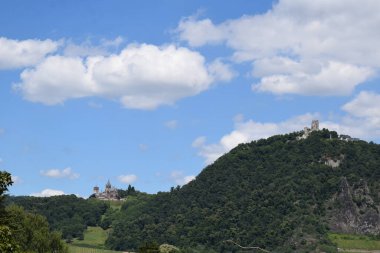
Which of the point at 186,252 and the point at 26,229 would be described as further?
the point at 186,252

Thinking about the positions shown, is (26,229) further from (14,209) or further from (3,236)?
(3,236)

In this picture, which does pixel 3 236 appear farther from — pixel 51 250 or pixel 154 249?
pixel 51 250

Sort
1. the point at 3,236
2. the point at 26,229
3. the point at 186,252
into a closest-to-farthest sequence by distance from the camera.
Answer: the point at 3,236
the point at 26,229
the point at 186,252

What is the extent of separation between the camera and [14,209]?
105 meters

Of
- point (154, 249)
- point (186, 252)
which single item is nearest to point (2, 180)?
point (154, 249)

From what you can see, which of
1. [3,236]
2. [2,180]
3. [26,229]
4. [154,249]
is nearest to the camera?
[3,236]

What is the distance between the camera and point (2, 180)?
28.7 metres

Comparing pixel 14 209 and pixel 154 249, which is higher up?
pixel 14 209

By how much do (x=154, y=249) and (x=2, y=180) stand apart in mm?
49938

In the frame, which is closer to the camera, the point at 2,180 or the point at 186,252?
the point at 2,180

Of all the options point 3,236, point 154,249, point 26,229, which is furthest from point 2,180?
point 26,229

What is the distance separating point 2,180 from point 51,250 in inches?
3259

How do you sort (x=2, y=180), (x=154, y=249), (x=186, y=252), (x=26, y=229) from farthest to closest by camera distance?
(x=186, y=252)
(x=26, y=229)
(x=154, y=249)
(x=2, y=180)

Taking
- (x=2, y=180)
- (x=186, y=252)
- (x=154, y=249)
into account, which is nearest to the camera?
(x=2, y=180)
